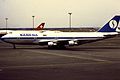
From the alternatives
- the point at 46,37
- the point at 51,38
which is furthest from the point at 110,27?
the point at 46,37

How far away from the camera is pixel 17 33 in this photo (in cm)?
5975

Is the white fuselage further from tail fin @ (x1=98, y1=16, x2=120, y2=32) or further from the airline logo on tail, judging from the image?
the airline logo on tail

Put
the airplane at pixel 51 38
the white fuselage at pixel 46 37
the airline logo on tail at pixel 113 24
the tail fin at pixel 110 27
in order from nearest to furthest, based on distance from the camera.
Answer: the airplane at pixel 51 38
the white fuselage at pixel 46 37
the tail fin at pixel 110 27
the airline logo on tail at pixel 113 24

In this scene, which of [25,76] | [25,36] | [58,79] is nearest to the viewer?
[58,79]

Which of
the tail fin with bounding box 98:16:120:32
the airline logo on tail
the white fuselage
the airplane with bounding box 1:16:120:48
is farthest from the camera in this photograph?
the airline logo on tail

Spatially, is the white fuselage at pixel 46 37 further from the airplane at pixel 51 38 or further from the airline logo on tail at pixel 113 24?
the airline logo on tail at pixel 113 24

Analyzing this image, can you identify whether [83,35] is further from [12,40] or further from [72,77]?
[72,77]

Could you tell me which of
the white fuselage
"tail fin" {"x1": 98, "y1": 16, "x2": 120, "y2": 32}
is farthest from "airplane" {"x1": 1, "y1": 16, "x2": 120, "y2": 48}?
"tail fin" {"x1": 98, "y1": 16, "x2": 120, "y2": 32}

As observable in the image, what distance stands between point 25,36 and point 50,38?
434 centimetres

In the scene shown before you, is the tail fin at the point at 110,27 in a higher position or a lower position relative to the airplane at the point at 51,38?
higher

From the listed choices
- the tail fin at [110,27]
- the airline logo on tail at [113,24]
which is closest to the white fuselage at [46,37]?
the tail fin at [110,27]

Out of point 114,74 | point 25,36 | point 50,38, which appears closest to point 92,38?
point 50,38

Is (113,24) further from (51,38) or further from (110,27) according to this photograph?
(51,38)

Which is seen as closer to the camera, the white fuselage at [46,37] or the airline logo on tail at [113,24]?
the white fuselage at [46,37]
